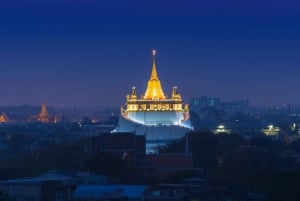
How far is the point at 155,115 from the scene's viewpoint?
113 meters

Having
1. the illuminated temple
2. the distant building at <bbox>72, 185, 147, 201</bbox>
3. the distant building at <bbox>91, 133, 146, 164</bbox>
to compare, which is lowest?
the distant building at <bbox>72, 185, 147, 201</bbox>

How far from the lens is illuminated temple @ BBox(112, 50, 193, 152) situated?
359 ft

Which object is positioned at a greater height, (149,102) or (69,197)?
(149,102)

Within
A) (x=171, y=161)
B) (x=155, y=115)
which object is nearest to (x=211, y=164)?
(x=171, y=161)

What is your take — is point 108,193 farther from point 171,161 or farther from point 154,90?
point 154,90

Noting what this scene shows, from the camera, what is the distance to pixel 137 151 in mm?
89375

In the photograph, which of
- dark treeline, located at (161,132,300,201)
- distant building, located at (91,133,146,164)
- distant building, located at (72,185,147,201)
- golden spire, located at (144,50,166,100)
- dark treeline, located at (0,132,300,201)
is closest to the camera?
distant building, located at (72,185,147,201)

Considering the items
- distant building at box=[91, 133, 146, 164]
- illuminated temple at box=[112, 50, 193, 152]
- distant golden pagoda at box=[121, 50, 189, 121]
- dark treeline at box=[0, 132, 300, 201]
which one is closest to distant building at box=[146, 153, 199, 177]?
dark treeline at box=[0, 132, 300, 201]

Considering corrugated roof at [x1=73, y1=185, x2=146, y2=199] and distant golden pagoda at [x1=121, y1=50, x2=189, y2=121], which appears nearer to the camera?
corrugated roof at [x1=73, y1=185, x2=146, y2=199]

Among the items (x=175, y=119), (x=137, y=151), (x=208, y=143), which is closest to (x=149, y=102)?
(x=175, y=119)

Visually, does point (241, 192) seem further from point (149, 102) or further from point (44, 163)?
point (149, 102)

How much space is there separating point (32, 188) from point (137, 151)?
3164cm

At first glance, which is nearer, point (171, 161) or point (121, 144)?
point (171, 161)

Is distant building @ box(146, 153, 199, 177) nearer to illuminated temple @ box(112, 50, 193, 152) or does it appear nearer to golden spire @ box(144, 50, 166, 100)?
illuminated temple @ box(112, 50, 193, 152)
